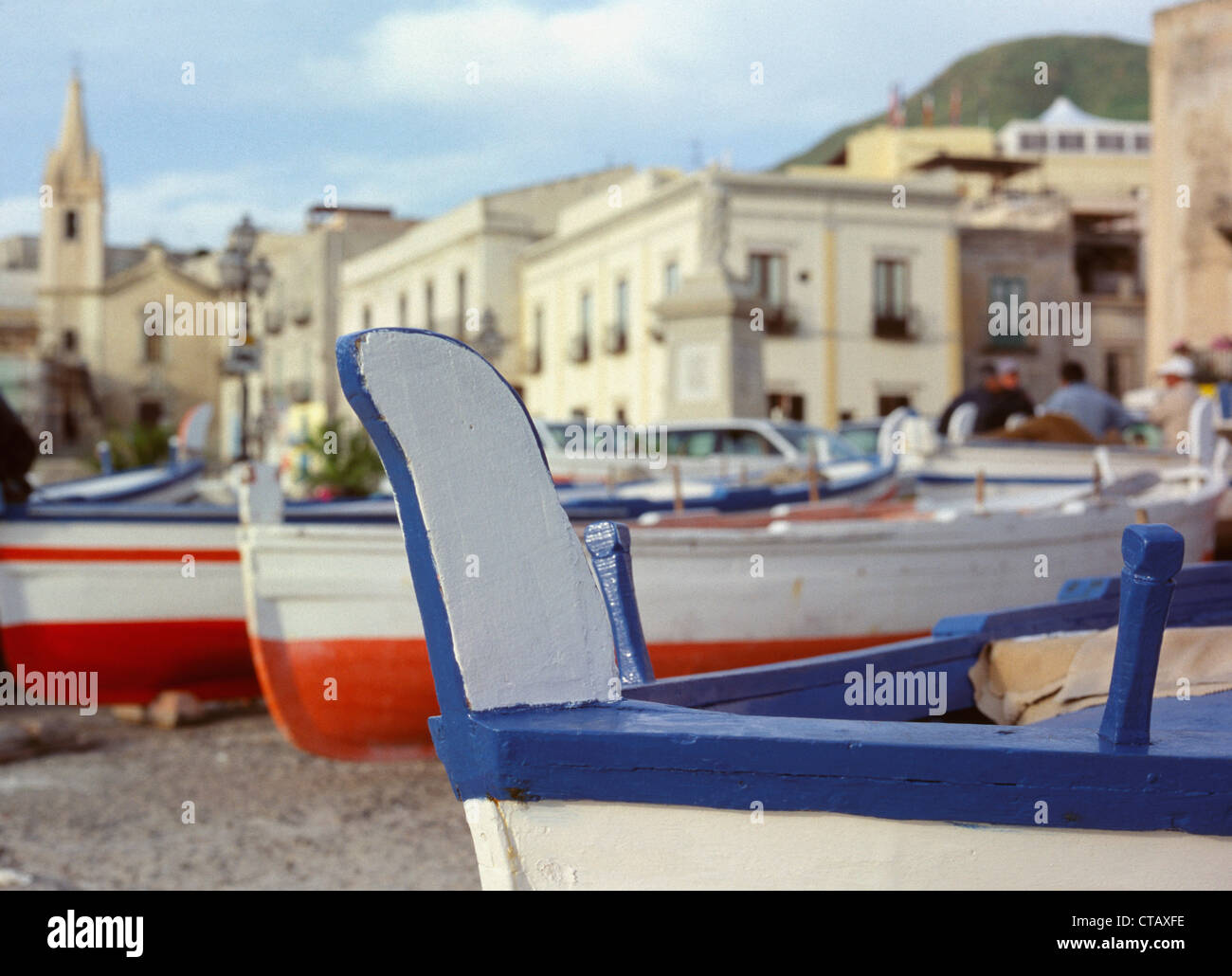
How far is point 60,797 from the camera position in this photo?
6438mm

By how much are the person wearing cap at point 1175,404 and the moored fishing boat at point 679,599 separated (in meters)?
5.23

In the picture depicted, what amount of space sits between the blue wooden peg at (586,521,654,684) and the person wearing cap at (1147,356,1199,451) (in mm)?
9770

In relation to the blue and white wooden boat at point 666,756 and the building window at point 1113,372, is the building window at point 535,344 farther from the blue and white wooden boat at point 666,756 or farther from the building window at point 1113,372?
the blue and white wooden boat at point 666,756

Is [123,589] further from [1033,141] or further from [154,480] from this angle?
[1033,141]

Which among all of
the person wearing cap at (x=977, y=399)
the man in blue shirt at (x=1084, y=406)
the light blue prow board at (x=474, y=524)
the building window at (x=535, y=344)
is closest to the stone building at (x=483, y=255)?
the building window at (x=535, y=344)

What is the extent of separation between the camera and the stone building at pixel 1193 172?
23703mm

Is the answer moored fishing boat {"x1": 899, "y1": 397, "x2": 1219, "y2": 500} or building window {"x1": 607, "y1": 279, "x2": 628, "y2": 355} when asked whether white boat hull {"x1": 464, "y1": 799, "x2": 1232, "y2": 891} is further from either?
building window {"x1": 607, "y1": 279, "x2": 628, "y2": 355}

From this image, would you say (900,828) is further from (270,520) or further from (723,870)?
(270,520)

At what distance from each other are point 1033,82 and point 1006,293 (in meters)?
135

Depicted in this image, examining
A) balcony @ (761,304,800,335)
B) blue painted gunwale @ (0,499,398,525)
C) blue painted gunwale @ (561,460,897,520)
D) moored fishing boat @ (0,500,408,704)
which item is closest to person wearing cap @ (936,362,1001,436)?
blue painted gunwale @ (561,460,897,520)
